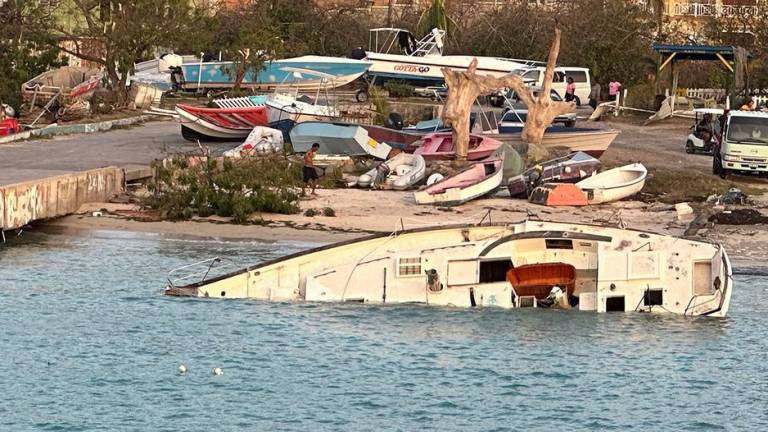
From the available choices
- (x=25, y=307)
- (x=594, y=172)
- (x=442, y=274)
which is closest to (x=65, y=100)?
(x=594, y=172)

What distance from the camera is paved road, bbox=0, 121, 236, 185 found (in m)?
39.4

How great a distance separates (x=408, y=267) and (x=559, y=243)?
2.59 meters

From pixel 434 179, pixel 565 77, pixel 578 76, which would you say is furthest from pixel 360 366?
pixel 578 76

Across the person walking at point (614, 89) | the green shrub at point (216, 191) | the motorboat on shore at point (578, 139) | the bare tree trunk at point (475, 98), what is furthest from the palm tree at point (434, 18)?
the green shrub at point (216, 191)

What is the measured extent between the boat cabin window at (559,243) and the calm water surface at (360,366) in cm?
140

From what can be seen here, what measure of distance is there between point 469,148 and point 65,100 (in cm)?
1760

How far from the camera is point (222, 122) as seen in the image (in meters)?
47.6

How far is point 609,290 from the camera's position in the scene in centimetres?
2533

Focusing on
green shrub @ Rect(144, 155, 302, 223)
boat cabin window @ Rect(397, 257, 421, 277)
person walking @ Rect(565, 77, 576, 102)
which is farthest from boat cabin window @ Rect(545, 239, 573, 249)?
person walking @ Rect(565, 77, 576, 102)

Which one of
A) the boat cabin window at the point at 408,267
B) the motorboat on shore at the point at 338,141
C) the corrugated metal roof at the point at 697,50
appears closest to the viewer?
the boat cabin window at the point at 408,267

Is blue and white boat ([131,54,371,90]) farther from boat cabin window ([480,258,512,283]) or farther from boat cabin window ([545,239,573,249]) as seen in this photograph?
boat cabin window ([545,239,573,249])

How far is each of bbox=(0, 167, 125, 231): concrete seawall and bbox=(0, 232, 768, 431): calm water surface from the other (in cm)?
390

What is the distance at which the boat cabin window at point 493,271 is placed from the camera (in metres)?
25.2

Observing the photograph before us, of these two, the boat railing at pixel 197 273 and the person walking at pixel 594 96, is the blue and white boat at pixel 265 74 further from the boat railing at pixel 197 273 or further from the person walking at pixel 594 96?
the boat railing at pixel 197 273
